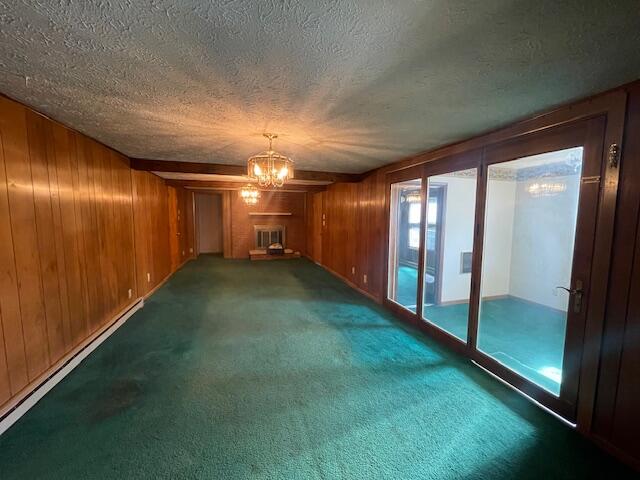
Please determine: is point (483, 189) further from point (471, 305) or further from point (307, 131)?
point (307, 131)

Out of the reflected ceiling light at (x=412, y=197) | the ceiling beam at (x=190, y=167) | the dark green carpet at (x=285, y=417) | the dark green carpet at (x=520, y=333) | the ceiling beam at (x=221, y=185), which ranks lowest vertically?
the dark green carpet at (x=285, y=417)

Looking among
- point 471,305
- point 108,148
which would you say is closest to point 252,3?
point 471,305

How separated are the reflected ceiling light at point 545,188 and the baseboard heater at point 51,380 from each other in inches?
197

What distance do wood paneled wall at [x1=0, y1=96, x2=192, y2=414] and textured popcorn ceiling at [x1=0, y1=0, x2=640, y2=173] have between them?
0.37 m

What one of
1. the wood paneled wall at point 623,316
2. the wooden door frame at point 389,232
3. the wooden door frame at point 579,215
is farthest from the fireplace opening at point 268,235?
the wood paneled wall at point 623,316

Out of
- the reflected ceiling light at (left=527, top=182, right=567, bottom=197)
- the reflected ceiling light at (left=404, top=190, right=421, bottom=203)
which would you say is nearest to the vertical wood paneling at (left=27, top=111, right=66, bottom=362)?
the reflected ceiling light at (left=404, top=190, right=421, bottom=203)

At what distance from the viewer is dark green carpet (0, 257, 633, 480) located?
1.48 meters

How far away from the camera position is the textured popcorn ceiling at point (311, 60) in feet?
3.21

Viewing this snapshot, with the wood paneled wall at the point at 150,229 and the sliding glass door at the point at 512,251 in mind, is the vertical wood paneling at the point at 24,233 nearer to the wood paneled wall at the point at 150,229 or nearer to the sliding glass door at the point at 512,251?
the wood paneled wall at the point at 150,229

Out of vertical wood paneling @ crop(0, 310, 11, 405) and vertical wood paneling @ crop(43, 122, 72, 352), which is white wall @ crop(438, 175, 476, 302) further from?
vertical wood paneling @ crop(0, 310, 11, 405)

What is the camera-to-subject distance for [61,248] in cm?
231

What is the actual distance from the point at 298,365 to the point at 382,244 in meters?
2.34

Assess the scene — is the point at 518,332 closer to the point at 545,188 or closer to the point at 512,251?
the point at 512,251

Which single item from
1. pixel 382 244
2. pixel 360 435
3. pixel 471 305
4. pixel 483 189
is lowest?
pixel 360 435
